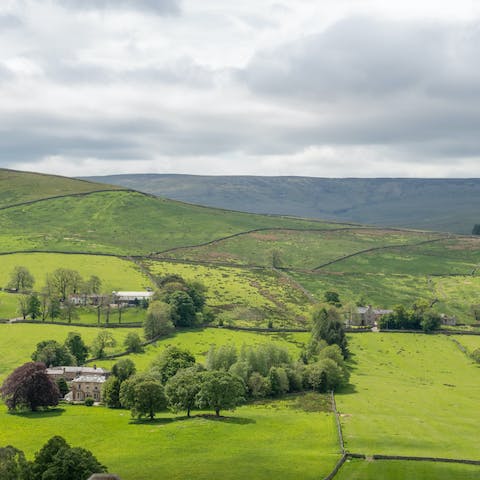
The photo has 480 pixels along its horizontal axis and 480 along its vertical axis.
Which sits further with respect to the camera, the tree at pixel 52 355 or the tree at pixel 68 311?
the tree at pixel 68 311

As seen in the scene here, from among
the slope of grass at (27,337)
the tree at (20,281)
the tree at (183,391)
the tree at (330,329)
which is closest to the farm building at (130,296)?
the slope of grass at (27,337)

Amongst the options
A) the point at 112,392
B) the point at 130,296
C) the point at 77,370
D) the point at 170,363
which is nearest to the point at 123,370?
the point at 112,392

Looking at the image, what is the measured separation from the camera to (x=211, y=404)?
102375 millimetres

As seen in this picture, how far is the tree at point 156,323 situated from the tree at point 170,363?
26200 millimetres

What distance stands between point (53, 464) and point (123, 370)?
51283 millimetres

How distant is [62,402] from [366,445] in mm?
56125

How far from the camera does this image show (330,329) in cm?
15075

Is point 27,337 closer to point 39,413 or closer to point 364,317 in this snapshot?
point 39,413

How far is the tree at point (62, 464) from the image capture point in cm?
6303

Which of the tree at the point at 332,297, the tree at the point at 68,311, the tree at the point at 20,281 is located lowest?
the tree at the point at 68,311

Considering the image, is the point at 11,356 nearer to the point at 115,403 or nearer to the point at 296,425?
the point at 115,403

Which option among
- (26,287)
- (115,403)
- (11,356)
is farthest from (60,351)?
(26,287)

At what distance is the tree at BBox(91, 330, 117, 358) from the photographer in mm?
136163

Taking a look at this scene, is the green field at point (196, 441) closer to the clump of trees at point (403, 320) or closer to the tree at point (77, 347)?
the tree at point (77, 347)
